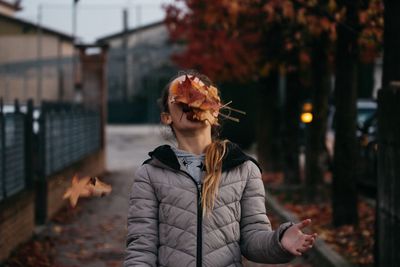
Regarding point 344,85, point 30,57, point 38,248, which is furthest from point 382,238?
point 30,57

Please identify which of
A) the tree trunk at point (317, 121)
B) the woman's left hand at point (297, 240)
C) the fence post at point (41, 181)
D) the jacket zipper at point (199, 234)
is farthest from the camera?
the tree trunk at point (317, 121)

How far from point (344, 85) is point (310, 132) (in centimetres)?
349

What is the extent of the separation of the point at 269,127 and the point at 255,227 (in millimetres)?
15761

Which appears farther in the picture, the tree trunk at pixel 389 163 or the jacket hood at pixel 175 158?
the tree trunk at pixel 389 163

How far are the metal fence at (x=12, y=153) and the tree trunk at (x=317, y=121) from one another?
17.3 feet

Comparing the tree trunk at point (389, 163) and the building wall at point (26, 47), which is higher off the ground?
the building wall at point (26, 47)

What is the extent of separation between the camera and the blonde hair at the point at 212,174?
11.7ft

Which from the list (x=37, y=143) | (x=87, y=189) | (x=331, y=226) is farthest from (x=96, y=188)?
(x=37, y=143)

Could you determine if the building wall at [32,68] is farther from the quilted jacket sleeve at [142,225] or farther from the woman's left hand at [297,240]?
the woman's left hand at [297,240]

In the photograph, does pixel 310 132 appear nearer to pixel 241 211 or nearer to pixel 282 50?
pixel 282 50

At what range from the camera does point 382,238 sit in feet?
25.0

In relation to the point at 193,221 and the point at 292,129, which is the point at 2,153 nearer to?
the point at 193,221

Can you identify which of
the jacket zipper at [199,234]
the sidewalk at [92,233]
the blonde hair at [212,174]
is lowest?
the sidewalk at [92,233]

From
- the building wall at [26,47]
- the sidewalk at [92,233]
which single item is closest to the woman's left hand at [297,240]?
the sidewalk at [92,233]
